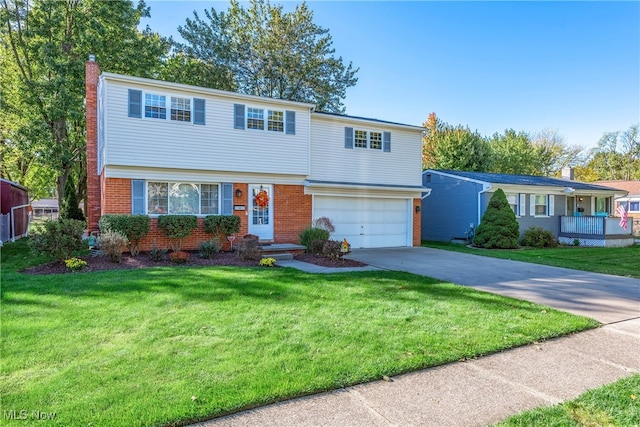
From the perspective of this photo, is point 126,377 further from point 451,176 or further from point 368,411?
point 451,176

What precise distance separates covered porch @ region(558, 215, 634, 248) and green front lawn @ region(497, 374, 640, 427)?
18807 millimetres

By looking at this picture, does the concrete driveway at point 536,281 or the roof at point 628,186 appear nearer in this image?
the concrete driveway at point 536,281

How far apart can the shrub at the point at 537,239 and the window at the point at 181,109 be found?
1622cm

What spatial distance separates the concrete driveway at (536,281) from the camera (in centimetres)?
658

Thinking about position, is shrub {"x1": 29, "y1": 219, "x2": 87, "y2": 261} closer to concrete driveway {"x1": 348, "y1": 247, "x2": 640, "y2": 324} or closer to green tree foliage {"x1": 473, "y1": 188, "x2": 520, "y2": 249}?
concrete driveway {"x1": 348, "y1": 247, "x2": 640, "y2": 324}

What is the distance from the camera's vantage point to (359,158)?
50.5ft

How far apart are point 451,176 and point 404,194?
4.78 metres

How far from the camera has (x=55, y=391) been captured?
10.6ft

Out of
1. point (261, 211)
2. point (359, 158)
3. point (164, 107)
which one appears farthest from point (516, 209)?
point (164, 107)

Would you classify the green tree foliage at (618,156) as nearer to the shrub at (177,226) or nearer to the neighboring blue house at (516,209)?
the neighboring blue house at (516,209)

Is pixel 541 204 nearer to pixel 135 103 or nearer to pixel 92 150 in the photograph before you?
pixel 135 103

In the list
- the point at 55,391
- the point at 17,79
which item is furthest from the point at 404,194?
the point at 17,79

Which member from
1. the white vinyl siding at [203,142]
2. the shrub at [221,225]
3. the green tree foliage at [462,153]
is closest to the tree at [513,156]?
the green tree foliage at [462,153]

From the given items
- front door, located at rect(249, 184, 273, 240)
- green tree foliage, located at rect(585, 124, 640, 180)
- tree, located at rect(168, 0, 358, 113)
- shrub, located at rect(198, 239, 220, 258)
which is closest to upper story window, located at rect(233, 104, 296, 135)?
front door, located at rect(249, 184, 273, 240)
